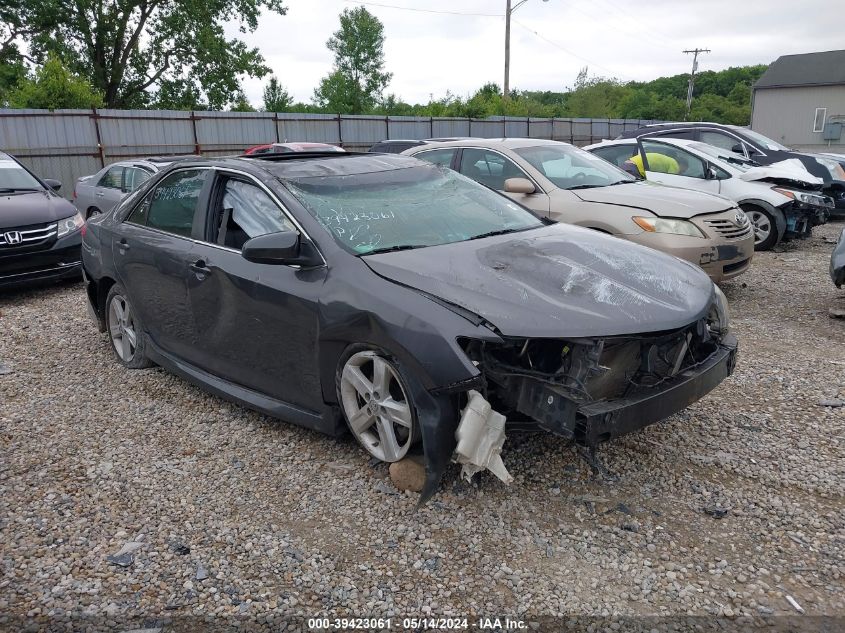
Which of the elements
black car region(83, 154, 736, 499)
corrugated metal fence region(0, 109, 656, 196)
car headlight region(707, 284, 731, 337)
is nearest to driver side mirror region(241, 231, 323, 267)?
black car region(83, 154, 736, 499)

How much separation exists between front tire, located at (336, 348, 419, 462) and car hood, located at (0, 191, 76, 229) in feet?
19.3

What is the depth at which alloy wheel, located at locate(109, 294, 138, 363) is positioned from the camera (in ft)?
16.4

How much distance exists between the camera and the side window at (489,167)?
23.6 feet

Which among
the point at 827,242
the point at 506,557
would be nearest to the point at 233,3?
the point at 827,242

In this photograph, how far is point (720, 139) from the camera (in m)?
12.3

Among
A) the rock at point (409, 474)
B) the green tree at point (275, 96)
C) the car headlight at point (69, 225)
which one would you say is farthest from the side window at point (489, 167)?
the green tree at point (275, 96)

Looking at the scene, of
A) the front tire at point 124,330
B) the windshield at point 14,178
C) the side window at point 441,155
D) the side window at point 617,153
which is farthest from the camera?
the side window at point 617,153

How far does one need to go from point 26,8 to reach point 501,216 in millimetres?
32724

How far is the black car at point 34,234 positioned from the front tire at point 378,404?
18.9ft

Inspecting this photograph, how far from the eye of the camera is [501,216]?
4270mm

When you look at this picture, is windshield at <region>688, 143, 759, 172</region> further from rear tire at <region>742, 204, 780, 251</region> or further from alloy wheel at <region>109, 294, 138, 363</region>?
alloy wheel at <region>109, 294, 138, 363</region>

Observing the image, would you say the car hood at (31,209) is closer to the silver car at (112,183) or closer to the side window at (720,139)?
the silver car at (112,183)

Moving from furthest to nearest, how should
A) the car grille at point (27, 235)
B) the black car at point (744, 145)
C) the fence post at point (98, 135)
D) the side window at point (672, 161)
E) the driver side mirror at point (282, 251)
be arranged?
the fence post at point (98, 135)
the black car at point (744, 145)
the side window at point (672, 161)
the car grille at point (27, 235)
the driver side mirror at point (282, 251)

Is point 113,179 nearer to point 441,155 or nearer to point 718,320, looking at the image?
point 441,155
